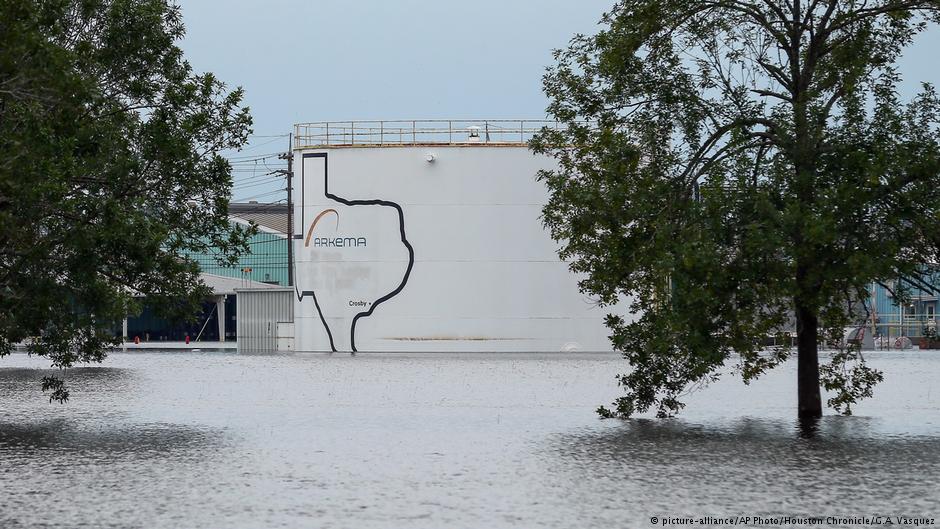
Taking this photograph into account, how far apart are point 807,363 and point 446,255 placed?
3152 cm

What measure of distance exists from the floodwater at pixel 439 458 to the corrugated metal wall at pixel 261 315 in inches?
1120

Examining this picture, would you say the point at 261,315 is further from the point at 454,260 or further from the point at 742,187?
the point at 742,187

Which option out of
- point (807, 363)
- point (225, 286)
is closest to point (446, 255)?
point (807, 363)

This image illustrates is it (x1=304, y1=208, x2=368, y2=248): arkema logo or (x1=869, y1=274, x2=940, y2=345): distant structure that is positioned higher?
(x1=304, y1=208, x2=368, y2=248): arkema logo

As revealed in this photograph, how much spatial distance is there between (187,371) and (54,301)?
25257 millimetres

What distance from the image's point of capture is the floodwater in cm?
1493

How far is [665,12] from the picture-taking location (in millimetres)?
24531

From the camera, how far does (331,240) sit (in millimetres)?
57438

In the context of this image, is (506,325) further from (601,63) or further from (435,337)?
(601,63)

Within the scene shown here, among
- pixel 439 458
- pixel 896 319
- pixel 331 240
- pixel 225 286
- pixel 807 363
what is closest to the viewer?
pixel 439 458

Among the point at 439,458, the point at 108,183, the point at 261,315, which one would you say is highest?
the point at 108,183

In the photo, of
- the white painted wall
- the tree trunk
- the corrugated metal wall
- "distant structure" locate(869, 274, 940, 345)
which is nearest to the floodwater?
the tree trunk

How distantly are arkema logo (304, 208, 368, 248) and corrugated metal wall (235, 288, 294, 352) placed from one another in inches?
329

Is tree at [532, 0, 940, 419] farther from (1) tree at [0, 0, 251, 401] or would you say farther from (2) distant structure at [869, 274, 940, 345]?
(2) distant structure at [869, 274, 940, 345]
